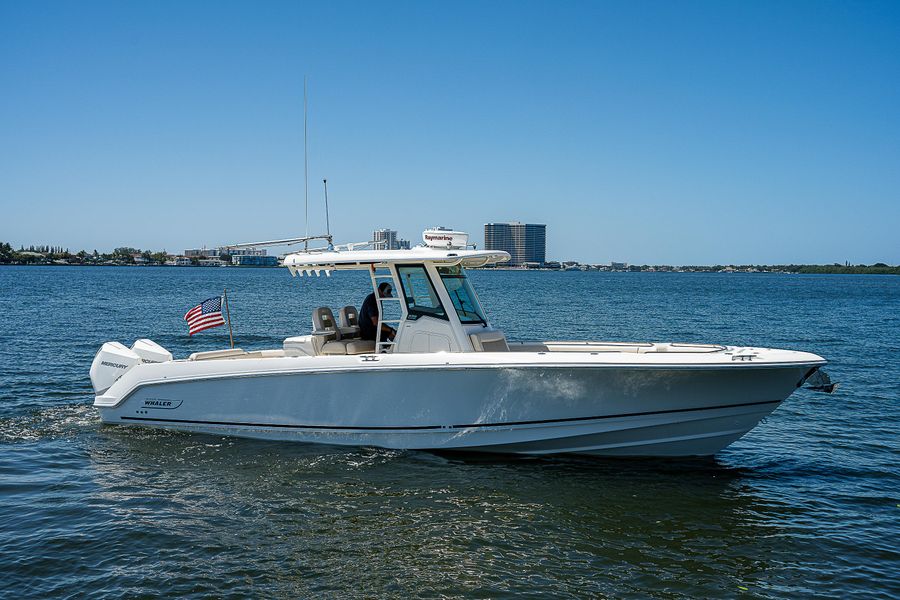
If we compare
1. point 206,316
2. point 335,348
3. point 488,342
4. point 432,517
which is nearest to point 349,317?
point 335,348

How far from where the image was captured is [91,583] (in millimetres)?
6254

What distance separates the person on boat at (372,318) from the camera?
10.3 metres

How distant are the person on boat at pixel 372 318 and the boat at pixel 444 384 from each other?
123mm

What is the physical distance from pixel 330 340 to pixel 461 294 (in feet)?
7.04

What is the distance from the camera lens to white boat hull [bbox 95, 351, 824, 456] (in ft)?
28.1

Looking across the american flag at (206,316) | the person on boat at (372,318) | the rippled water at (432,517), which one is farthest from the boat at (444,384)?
the american flag at (206,316)

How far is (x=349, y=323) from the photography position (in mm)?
11352

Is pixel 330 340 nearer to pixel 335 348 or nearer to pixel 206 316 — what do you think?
pixel 335 348

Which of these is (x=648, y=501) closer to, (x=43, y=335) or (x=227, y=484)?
(x=227, y=484)

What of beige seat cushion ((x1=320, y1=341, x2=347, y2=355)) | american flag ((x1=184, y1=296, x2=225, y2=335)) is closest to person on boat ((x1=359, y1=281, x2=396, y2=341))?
beige seat cushion ((x1=320, y1=341, x2=347, y2=355))

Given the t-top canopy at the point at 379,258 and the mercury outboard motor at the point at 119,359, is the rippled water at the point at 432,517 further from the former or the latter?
the t-top canopy at the point at 379,258

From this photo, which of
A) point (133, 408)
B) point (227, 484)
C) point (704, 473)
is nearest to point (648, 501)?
point (704, 473)

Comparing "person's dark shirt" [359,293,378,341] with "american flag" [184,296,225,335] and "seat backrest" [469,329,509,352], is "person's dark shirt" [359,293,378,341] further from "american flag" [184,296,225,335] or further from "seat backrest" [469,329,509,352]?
"american flag" [184,296,225,335]

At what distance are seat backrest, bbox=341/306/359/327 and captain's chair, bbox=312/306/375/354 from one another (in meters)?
0.39
